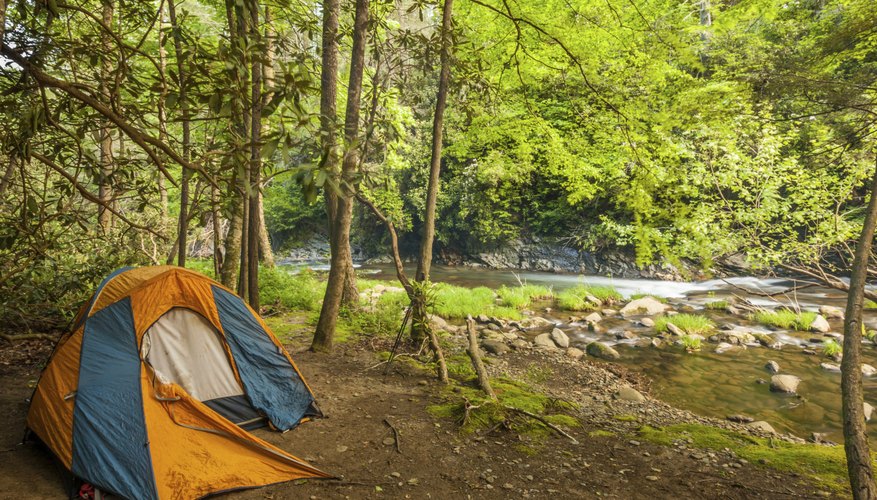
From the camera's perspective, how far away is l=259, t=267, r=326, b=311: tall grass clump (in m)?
9.74

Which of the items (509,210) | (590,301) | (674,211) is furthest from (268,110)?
(509,210)

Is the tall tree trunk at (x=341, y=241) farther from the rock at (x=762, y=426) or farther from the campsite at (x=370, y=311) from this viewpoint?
the rock at (x=762, y=426)

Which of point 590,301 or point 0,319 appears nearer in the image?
point 0,319

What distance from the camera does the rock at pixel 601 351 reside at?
9039 millimetres

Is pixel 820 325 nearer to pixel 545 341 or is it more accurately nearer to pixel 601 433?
pixel 545 341

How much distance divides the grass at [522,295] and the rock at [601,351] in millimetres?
3551

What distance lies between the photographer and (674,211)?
2982 millimetres

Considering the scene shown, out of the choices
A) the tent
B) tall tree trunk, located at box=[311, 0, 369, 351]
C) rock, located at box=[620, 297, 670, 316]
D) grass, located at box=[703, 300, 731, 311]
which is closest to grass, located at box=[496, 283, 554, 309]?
rock, located at box=[620, 297, 670, 316]

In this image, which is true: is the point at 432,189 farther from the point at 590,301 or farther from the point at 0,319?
the point at 590,301

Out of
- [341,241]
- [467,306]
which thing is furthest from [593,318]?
[341,241]

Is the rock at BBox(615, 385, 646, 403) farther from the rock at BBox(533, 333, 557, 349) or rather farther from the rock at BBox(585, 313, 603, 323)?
the rock at BBox(585, 313, 603, 323)

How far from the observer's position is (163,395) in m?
3.60

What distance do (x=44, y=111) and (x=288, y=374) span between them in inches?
125

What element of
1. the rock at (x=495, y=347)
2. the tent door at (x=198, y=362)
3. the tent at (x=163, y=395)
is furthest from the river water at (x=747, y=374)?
the tent door at (x=198, y=362)
